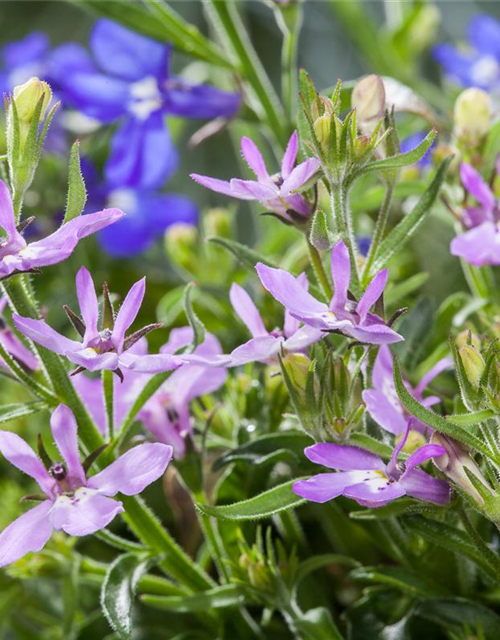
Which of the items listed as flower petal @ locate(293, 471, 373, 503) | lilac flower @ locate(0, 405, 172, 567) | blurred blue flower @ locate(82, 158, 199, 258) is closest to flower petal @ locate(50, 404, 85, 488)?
lilac flower @ locate(0, 405, 172, 567)

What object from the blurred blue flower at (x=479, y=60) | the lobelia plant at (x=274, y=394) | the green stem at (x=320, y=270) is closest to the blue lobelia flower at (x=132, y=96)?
the lobelia plant at (x=274, y=394)

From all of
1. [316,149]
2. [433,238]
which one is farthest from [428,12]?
[316,149]

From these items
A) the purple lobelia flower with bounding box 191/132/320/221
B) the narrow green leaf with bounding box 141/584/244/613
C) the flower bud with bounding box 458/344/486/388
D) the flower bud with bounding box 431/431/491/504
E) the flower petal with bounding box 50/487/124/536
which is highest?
the purple lobelia flower with bounding box 191/132/320/221

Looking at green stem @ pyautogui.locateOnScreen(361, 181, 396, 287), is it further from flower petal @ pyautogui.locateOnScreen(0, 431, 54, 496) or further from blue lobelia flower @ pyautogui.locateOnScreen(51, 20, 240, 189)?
blue lobelia flower @ pyautogui.locateOnScreen(51, 20, 240, 189)

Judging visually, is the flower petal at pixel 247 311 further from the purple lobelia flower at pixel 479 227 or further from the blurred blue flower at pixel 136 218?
the blurred blue flower at pixel 136 218

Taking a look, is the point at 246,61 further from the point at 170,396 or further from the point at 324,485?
the point at 324,485
